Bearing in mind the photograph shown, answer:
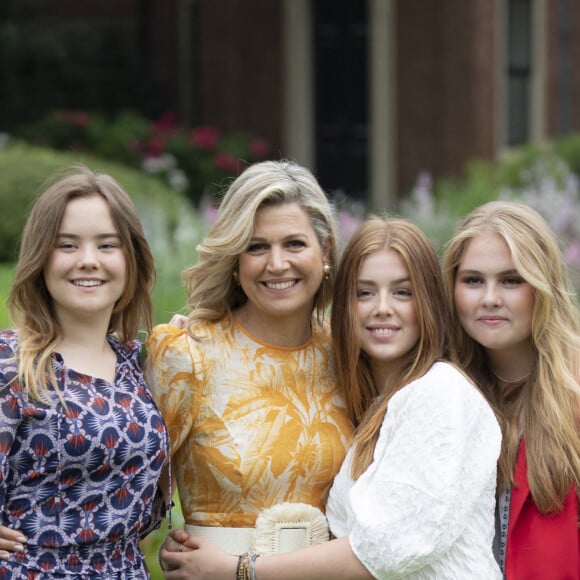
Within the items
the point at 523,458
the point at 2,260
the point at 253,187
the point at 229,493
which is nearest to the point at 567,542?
the point at 523,458

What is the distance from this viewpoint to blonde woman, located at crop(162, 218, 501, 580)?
3.12m

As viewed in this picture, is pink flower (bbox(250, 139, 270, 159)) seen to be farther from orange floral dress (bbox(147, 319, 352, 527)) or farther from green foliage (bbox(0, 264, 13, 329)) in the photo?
orange floral dress (bbox(147, 319, 352, 527))

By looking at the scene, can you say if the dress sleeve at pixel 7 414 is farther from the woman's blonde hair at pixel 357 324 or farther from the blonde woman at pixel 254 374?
the woman's blonde hair at pixel 357 324

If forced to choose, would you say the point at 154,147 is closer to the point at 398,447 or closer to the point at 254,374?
the point at 254,374

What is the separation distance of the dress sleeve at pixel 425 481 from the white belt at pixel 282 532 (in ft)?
1.10

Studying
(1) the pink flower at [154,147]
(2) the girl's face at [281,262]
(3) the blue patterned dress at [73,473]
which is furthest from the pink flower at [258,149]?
(3) the blue patterned dress at [73,473]

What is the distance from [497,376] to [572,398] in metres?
0.31

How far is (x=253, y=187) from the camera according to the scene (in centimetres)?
371

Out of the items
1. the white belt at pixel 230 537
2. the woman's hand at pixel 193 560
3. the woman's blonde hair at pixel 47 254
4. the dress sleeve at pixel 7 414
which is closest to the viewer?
the dress sleeve at pixel 7 414

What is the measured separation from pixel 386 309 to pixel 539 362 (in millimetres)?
520

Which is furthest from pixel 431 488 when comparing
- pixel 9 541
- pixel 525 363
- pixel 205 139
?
pixel 205 139

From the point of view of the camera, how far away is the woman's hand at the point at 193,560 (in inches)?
137

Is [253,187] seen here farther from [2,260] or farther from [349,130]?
[349,130]

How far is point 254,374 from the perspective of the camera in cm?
373
